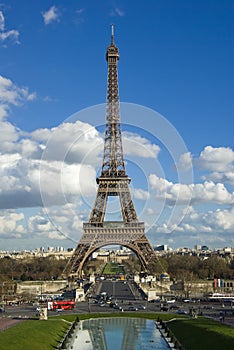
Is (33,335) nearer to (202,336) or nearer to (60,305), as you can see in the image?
(202,336)

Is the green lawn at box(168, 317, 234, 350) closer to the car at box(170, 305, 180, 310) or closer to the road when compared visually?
the road

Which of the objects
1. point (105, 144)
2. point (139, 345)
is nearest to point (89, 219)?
point (105, 144)

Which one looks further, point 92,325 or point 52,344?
point 92,325

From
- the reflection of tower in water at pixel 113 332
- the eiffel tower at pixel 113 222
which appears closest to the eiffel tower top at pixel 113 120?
the eiffel tower at pixel 113 222

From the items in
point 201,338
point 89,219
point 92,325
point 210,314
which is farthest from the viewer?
point 89,219

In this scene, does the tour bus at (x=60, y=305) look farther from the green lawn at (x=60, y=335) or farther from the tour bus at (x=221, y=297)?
Result: the tour bus at (x=221, y=297)

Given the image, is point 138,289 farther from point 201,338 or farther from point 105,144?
point 201,338

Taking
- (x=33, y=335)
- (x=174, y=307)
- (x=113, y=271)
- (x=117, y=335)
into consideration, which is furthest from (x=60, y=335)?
(x=113, y=271)

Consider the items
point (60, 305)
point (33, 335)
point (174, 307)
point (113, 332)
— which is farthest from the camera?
point (174, 307)
